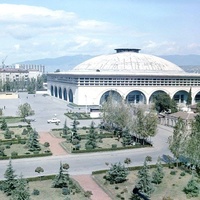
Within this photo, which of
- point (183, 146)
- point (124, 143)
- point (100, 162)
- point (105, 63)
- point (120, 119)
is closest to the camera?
point (183, 146)

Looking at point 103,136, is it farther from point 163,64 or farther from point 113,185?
point 163,64

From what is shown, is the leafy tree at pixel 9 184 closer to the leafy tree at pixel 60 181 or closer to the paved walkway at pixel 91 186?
the leafy tree at pixel 60 181

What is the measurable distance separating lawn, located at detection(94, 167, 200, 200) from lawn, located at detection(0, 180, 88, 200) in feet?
8.54

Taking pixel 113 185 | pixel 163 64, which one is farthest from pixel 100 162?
pixel 163 64

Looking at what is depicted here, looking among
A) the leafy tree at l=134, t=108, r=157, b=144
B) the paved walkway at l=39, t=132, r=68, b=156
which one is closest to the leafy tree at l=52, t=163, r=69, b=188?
the paved walkway at l=39, t=132, r=68, b=156

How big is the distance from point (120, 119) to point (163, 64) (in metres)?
51.9

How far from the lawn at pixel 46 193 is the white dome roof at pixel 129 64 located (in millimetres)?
59357

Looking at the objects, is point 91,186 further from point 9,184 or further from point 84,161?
point 84,161

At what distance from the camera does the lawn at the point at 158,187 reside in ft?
81.7

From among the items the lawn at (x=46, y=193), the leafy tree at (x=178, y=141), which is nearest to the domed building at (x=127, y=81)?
the leafy tree at (x=178, y=141)

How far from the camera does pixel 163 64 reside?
92.9m

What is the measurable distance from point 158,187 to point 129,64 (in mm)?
63445

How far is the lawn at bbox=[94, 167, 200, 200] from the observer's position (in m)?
24.9

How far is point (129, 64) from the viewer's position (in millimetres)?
87938
